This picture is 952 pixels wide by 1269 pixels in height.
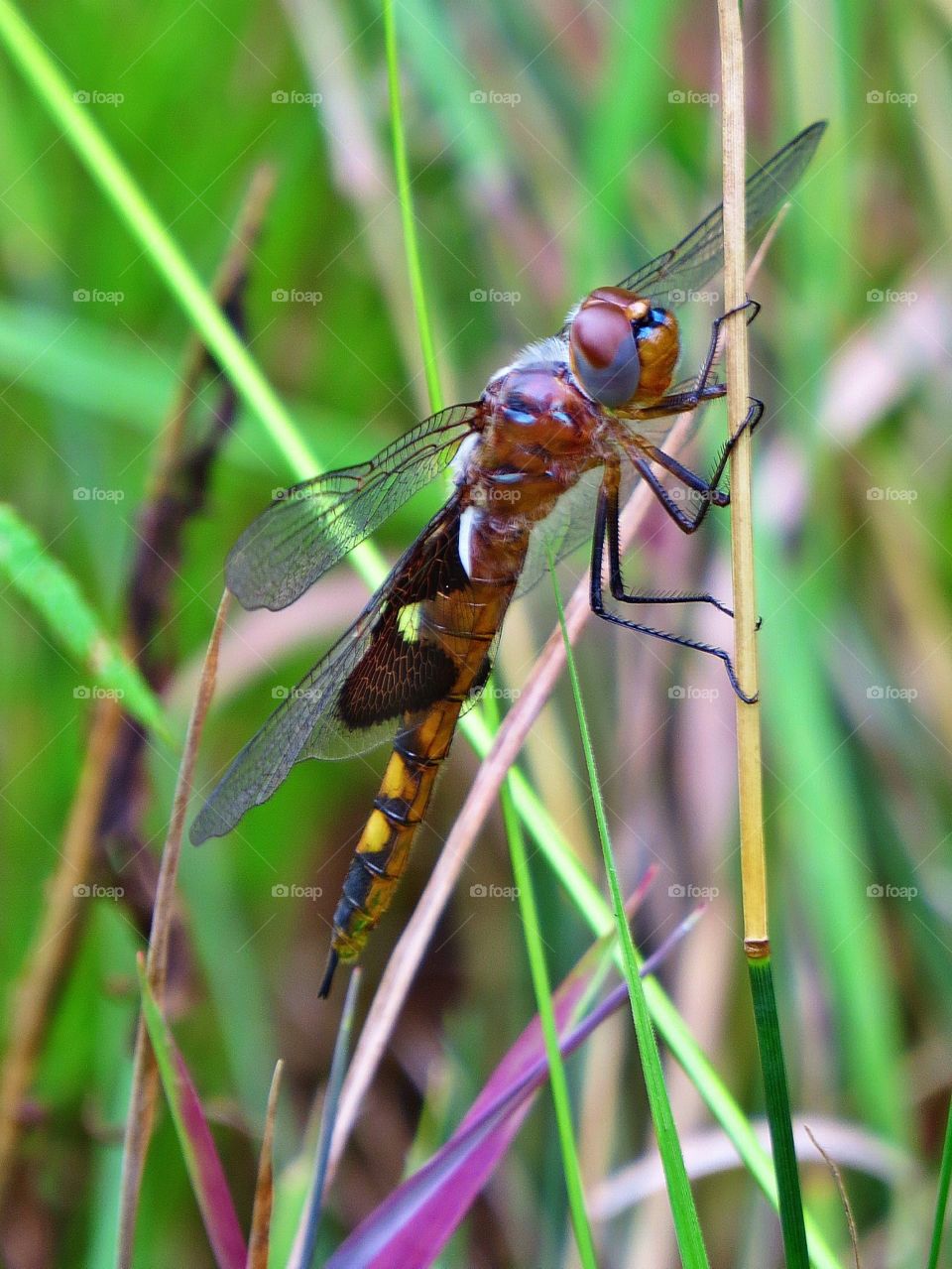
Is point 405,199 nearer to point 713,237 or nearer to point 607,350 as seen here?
point 607,350

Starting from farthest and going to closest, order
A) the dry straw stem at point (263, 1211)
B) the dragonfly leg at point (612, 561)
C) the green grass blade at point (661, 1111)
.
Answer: the dragonfly leg at point (612, 561), the dry straw stem at point (263, 1211), the green grass blade at point (661, 1111)

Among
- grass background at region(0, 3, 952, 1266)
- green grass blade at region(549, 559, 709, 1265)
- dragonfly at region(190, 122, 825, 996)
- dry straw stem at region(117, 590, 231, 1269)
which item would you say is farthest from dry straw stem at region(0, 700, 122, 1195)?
green grass blade at region(549, 559, 709, 1265)

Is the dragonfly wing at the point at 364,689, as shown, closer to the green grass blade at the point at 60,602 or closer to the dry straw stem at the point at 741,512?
the green grass blade at the point at 60,602

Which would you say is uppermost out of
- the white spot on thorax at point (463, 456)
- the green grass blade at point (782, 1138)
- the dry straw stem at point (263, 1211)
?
the white spot on thorax at point (463, 456)

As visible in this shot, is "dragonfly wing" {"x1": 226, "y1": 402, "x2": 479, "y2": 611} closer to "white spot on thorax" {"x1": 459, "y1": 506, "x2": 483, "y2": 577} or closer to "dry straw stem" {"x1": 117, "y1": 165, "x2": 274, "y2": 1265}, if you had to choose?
"white spot on thorax" {"x1": 459, "y1": 506, "x2": 483, "y2": 577}

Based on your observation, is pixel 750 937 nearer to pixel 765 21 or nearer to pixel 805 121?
pixel 805 121

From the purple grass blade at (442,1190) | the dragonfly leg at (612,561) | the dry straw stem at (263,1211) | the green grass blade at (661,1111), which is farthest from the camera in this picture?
the dragonfly leg at (612,561)

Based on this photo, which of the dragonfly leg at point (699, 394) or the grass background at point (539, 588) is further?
the grass background at point (539, 588)

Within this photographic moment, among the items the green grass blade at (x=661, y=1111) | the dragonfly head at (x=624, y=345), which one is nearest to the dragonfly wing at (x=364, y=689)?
the dragonfly head at (x=624, y=345)
